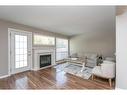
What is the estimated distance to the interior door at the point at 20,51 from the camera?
4098 mm

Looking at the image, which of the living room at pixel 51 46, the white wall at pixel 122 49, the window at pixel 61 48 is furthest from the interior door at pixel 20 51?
the white wall at pixel 122 49

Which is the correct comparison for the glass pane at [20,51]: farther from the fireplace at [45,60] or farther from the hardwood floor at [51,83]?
the hardwood floor at [51,83]

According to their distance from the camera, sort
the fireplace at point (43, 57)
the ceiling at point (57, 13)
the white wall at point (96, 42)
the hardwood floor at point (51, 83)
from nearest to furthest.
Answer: the ceiling at point (57, 13) → the hardwood floor at point (51, 83) → the fireplace at point (43, 57) → the white wall at point (96, 42)

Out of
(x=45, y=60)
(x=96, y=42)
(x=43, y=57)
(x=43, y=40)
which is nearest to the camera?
(x=43, y=57)

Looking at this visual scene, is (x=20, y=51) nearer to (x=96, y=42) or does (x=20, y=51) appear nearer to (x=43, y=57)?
(x=43, y=57)

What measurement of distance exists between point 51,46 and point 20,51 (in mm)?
2188

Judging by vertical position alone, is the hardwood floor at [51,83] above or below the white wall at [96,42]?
below

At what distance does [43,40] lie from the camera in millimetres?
5742

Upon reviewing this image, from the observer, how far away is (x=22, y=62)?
452cm

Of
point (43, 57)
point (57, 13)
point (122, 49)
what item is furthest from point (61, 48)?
point (122, 49)

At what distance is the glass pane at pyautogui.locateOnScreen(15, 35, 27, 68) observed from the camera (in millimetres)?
4277
